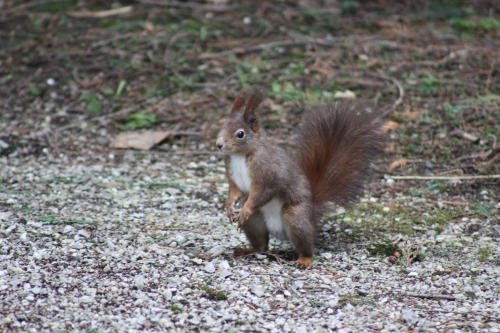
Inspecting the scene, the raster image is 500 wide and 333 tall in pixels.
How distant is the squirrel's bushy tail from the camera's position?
3424 mm

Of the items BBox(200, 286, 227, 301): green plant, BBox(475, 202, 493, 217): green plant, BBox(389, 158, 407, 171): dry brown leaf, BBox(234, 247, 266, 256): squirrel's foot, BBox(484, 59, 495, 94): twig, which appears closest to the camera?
BBox(200, 286, 227, 301): green plant

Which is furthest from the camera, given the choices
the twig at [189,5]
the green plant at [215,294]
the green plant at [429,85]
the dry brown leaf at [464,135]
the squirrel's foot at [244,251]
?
the twig at [189,5]

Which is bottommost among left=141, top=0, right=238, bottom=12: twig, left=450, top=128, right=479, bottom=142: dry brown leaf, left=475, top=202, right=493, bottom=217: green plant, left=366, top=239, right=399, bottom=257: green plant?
left=366, top=239, right=399, bottom=257: green plant

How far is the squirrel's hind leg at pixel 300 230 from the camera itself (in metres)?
3.17

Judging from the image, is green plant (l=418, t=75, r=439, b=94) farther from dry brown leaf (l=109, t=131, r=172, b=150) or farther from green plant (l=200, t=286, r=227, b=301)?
green plant (l=200, t=286, r=227, b=301)

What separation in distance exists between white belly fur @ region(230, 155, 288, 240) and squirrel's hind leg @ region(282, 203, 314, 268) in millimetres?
49

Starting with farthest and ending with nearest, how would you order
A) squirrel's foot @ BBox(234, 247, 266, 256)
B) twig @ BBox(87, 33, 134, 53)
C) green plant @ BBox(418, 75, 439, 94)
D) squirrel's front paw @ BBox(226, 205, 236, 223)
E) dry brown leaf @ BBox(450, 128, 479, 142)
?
1. twig @ BBox(87, 33, 134, 53)
2. green plant @ BBox(418, 75, 439, 94)
3. dry brown leaf @ BBox(450, 128, 479, 142)
4. squirrel's foot @ BBox(234, 247, 266, 256)
5. squirrel's front paw @ BBox(226, 205, 236, 223)

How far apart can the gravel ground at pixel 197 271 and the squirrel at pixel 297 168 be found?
0.20 metres

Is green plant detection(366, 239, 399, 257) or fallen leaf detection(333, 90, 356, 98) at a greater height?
fallen leaf detection(333, 90, 356, 98)

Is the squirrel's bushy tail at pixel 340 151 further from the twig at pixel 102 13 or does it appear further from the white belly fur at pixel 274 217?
the twig at pixel 102 13

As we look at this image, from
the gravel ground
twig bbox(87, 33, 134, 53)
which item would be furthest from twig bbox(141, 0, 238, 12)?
the gravel ground

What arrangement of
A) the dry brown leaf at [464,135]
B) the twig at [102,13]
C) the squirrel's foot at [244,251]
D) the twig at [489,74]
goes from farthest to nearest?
the twig at [102,13]
the twig at [489,74]
the dry brown leaf at [464,135]
the squirrel's foot at [244,251]

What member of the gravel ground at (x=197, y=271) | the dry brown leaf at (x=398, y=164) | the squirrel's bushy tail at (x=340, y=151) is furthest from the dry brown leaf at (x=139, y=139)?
the squirrel's bushy tail at (x=340, y=151)

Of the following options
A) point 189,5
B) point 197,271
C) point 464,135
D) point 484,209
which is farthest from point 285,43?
point 197,271
